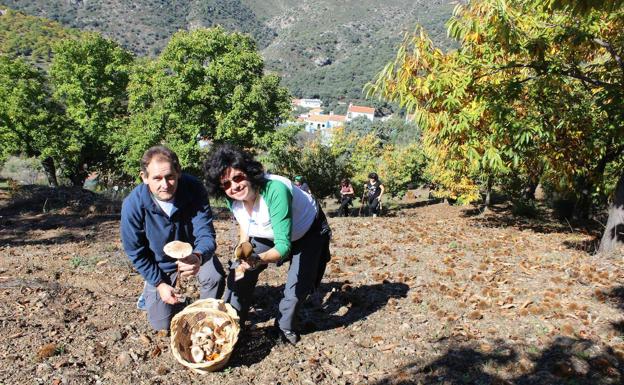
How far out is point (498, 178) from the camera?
17.1 meters

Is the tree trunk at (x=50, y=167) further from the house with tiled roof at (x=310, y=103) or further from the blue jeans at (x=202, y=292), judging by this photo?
the house with tiled roof at (x=310, y=103)

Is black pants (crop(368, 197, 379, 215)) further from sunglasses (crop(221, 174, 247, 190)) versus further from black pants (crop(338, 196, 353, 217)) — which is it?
sunglasses (crop(221, 174, 247, 190))

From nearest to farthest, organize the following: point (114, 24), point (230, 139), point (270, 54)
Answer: point (230, 139), point (114, 24), point (270, 54)

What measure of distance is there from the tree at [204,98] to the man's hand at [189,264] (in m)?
16.7

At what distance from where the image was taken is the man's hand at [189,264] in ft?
9.69

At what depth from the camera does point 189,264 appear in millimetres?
2979

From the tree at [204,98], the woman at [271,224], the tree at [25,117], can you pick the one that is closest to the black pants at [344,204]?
the tree at [204,98]

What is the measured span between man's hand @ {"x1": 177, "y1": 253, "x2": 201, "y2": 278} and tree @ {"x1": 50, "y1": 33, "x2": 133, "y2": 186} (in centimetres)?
2423

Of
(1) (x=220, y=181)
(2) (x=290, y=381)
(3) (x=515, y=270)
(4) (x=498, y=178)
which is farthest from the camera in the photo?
(4) (x=498, y=178)

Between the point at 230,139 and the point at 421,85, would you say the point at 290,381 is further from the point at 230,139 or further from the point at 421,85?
the point at 230,139

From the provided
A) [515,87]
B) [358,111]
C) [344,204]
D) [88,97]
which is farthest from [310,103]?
[515,87]

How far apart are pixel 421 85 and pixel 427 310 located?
10.3 feet

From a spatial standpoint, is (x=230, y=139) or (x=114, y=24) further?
(x=114, y=24)

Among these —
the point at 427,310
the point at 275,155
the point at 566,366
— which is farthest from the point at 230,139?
the point at 566,366
